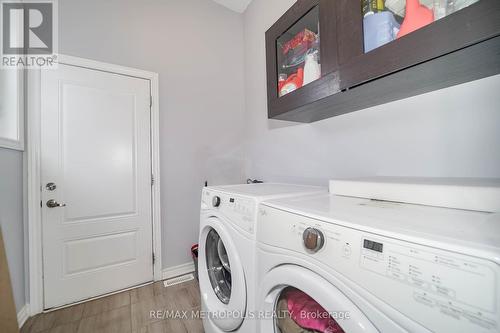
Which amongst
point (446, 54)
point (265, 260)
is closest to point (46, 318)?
point (265, 260)

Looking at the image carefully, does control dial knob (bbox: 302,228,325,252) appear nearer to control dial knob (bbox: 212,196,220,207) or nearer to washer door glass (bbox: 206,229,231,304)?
control dial knob (bbox: 212,196,220,207)

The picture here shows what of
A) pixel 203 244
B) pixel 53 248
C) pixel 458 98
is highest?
pixel 458 98

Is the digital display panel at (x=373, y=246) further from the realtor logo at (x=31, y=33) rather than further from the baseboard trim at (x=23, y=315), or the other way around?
the realtor logo at (x=31, y=33)

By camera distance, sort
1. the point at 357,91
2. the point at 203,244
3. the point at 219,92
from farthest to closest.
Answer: the point at 219,92
the point at 203,244
the point at 357,91

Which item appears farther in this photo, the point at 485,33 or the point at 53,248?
the point at 53,248

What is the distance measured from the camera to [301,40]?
110cm

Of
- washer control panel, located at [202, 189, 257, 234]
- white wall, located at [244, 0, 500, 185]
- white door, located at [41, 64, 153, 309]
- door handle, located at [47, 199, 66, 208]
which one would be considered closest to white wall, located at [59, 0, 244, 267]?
white door, located at [41, 64, 153, 309]

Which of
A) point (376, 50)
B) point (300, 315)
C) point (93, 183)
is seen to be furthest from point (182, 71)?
point (300, 315)

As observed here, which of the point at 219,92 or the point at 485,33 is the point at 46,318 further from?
the point at 485,33

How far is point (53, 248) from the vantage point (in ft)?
4.94

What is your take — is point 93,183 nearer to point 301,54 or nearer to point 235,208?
point 235,208

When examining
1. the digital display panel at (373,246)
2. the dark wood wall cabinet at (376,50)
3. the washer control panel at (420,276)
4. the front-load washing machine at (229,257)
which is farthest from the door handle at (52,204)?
the digital display panel at (373,246)

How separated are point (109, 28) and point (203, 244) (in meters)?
1.95

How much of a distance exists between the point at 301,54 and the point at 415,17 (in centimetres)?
54
